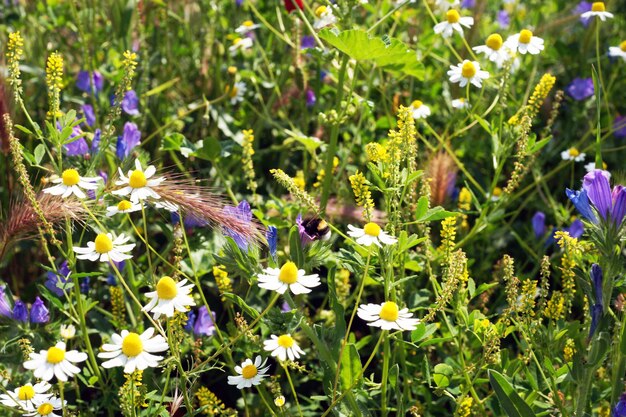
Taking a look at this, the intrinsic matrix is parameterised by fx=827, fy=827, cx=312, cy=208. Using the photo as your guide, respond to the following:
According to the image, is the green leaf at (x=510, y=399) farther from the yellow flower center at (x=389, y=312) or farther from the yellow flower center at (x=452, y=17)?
the yellow flower center at (x=452, y=17)

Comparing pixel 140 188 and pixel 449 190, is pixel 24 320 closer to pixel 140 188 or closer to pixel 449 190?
pixel 140 188

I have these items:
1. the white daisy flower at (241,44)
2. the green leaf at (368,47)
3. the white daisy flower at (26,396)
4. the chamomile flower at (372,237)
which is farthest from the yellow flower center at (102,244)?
the white daisy flower at (241,44)

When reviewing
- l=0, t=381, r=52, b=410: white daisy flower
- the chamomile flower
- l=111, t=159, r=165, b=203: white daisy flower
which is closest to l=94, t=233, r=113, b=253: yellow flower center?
l=111, t=159, r=165, b=203: white daisy flower

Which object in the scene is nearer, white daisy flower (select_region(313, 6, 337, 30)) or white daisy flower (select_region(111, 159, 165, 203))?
white daisy flower (select_region(111, 159, 165, 203))

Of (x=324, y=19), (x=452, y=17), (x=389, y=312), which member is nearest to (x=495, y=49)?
(x=452, y=17)

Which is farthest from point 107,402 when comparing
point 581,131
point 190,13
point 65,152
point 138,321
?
point 581,131

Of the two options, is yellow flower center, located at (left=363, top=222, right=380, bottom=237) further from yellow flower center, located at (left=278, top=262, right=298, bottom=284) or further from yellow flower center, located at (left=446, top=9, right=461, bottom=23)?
yellow flower center, located at (left=446, top=9, right=461, bottom=23)
